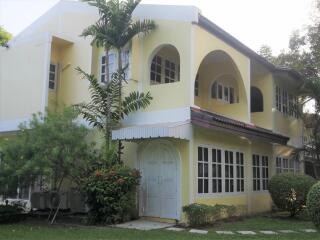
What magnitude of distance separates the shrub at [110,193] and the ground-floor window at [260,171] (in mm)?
6833

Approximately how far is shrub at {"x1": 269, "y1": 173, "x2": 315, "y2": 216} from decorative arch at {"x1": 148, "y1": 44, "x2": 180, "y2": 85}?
5.86 metres

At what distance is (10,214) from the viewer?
14203mm

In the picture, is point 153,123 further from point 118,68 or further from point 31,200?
point 31,200

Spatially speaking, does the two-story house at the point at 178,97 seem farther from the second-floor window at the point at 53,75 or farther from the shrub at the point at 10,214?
the shrub at the point at 10,214

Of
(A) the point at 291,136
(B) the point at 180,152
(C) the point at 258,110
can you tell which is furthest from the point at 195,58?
(A) the point at 291,136

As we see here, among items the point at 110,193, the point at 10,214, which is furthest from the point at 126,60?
the point at 10,214

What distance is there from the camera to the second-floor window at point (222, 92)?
773 inches

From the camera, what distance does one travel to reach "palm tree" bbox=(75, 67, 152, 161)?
14969mm

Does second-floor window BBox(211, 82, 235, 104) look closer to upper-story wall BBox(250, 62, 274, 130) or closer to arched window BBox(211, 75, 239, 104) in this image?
arched window BBox(211, 75, 239, 104)

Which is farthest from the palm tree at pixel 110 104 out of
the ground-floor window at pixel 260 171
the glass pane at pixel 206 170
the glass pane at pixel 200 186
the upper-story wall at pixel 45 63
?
the ground-floor window at pixel 260 171

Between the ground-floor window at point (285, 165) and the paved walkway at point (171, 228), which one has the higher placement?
the ground-floor window at point (285, 165)

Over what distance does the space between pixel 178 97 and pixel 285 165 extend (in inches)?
398

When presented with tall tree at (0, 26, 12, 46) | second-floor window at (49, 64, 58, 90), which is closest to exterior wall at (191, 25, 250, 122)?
second-floor window at (49, 64, 58, 90)

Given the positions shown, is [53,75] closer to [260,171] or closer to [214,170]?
[214,170]
